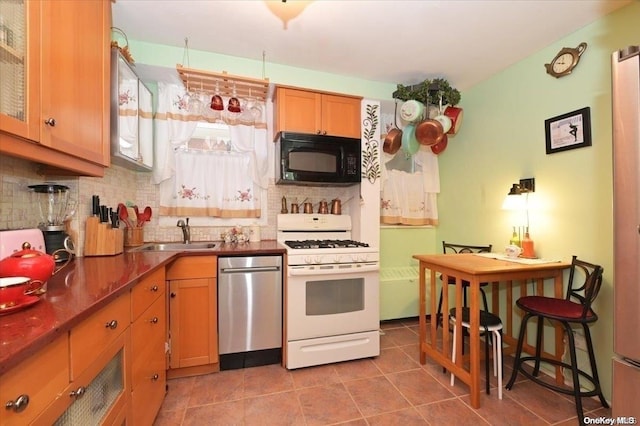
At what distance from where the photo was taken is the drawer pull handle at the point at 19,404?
59 cm

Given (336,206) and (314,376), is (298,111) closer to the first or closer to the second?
(336,206)

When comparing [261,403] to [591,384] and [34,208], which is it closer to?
[34,208]

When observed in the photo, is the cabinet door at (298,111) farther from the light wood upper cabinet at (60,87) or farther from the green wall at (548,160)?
the green wall at (548,160)

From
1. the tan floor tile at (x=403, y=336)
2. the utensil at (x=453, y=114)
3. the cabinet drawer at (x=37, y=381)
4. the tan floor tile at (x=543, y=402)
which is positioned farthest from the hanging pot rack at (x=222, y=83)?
the tan floor tile at (x=543, y=402)

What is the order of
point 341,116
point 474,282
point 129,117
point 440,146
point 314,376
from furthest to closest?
point 440,146 < point 341,116 < point 314,376 < point 129,117 < point 474,282

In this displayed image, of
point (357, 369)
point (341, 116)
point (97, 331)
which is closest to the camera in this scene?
point (97, 331)

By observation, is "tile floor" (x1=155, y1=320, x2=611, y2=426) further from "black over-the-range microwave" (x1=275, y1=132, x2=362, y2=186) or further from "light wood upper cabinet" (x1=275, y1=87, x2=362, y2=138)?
"light wood upper cabinet" (x1=275, y1=87, x2=362, y2=138)

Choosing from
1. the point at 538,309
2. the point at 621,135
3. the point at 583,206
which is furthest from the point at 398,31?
the point at 538,309

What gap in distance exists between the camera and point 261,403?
1.78m

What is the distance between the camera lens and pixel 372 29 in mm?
2021

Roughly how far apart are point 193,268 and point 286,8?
190cm

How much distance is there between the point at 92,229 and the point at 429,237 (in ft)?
10.6

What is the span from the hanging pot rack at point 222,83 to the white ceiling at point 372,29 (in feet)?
0.86

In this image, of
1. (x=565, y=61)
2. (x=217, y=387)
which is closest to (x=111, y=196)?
(x=217, y=387)
